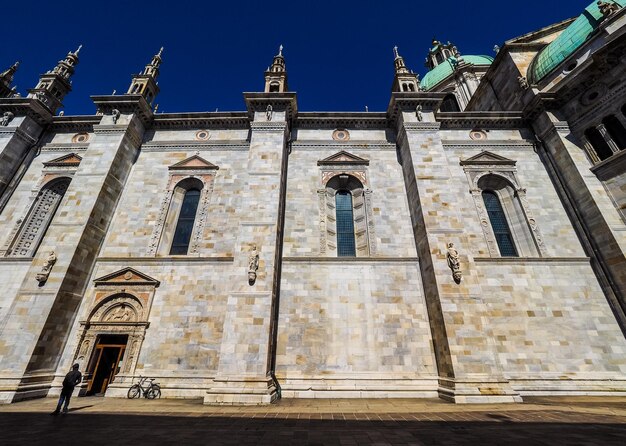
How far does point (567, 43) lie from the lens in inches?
696

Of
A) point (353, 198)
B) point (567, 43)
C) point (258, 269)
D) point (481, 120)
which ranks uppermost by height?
point (567, 43)

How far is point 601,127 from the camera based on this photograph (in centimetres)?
1441

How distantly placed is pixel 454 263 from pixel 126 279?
590 inches

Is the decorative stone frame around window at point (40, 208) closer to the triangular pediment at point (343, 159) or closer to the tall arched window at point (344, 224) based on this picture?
the triangular pediment at point (343, 159)

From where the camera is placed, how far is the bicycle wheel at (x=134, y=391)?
36.6ft

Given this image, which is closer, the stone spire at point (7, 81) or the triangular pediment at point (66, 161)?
the triangular pediment at point (66, 161)

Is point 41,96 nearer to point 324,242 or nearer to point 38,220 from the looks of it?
point 38,220

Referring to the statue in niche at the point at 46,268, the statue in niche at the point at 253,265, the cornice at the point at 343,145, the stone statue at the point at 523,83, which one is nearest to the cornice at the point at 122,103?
the statue in niche at the point at 46,268

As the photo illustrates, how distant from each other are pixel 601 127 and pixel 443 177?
8454 millimetres

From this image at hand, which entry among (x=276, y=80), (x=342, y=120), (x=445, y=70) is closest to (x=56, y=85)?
(x=276, y=80)

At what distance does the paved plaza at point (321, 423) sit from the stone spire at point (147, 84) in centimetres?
1702

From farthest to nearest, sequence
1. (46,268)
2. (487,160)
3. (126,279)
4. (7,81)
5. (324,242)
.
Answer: (7,81), (487,160), (324,242), (126,279), (46,268)

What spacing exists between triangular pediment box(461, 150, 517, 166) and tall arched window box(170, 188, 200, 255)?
51.7 feet

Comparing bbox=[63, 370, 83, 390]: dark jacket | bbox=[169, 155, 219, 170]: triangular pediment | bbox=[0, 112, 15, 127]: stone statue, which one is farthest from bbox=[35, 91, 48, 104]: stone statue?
bbox=[63, 370, 83, 390]: dark jacket
